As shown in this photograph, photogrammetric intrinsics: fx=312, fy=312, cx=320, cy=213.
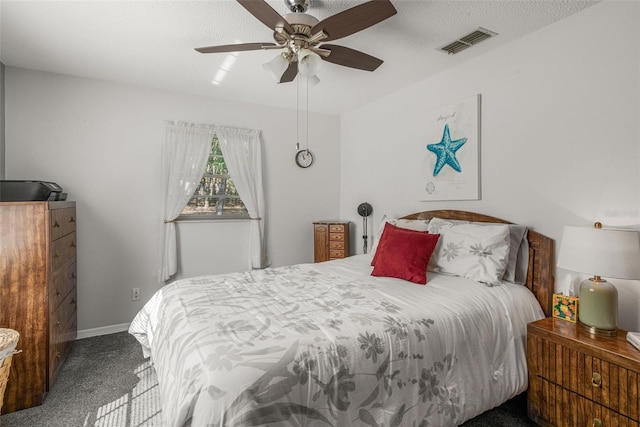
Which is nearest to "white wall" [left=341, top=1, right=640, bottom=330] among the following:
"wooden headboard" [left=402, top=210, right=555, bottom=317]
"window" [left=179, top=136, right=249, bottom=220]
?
"wooden headboard" [left=402, top=210, right=555, bottom=317]

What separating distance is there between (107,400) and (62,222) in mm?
1380

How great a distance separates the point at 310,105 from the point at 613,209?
10.3ft

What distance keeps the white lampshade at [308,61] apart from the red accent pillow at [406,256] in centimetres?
138

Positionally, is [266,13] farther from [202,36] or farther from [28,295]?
[28,295]

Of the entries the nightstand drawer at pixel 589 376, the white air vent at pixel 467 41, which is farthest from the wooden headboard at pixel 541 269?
the white air vent at pixel 467 41

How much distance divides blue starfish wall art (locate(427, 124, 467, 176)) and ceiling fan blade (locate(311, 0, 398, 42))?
150cm

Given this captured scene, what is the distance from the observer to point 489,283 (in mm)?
2096

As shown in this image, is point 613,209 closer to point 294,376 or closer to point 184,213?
point 294,376

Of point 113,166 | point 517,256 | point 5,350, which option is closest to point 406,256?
point 517,256

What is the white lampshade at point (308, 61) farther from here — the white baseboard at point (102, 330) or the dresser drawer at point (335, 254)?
the white baseboard at point (102, 330)

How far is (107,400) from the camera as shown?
2053 mm

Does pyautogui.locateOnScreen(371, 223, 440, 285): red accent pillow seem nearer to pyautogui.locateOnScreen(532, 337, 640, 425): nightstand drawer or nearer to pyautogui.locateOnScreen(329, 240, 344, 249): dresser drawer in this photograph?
pyautogui.locateOnScreen(532, 337, 640, 425): nightstand drawer

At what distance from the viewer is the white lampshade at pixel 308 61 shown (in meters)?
1.87

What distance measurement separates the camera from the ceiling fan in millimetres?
1583
